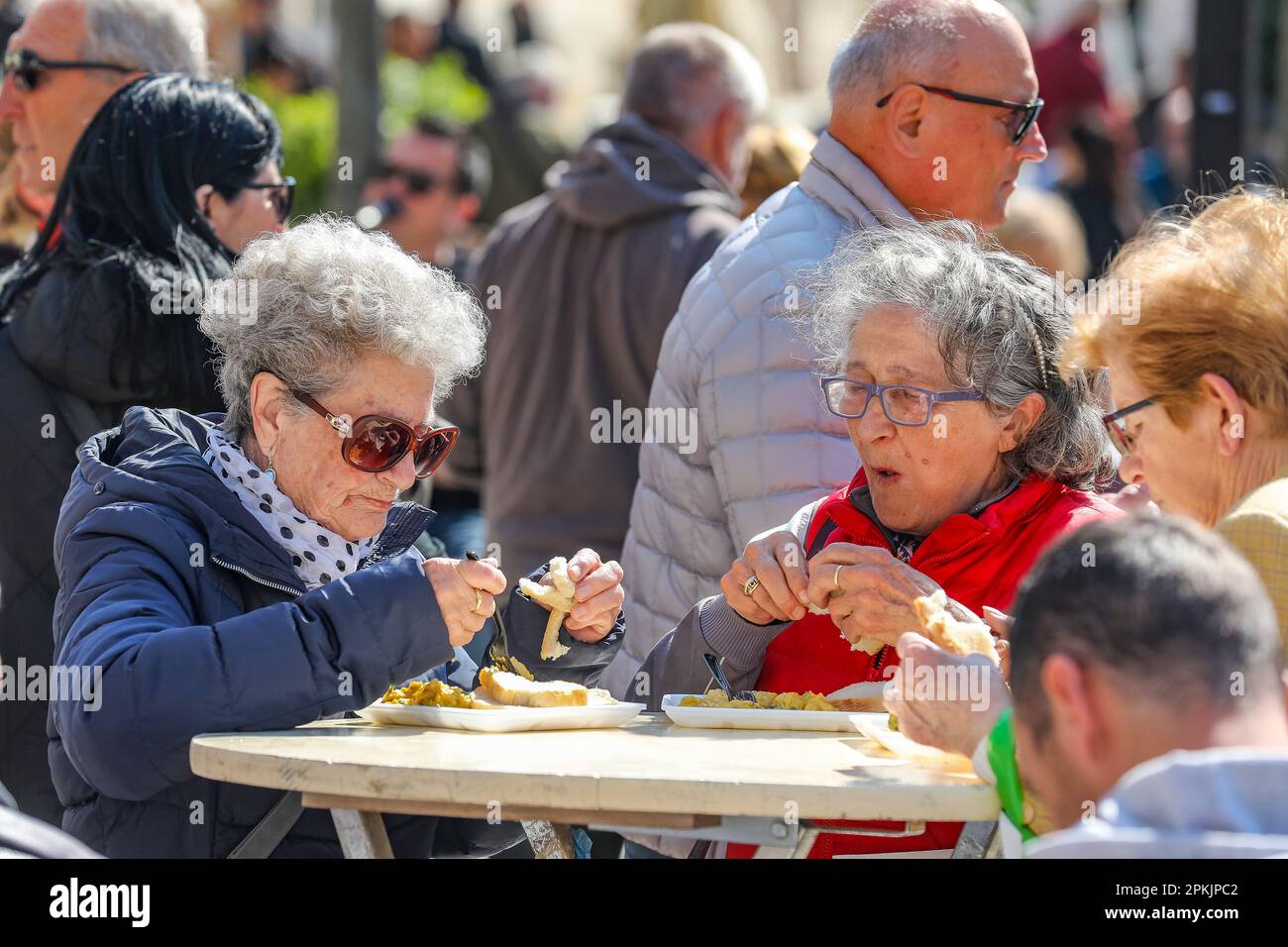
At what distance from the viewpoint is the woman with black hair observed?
3.73 m

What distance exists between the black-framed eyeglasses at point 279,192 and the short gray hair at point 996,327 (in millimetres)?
1514

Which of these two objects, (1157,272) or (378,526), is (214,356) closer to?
(378,526)

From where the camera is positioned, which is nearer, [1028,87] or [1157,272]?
[1157,272]

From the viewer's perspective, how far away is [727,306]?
3.94m

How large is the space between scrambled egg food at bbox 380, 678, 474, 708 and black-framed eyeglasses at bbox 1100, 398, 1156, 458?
1.24 m

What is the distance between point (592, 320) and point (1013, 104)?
1.82 meters

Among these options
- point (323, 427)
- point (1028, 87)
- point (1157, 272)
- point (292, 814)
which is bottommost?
point (292, 814)

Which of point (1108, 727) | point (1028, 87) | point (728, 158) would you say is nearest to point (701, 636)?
point (1108, 727)

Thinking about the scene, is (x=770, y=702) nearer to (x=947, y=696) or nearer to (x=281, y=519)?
(x=947, y=696)

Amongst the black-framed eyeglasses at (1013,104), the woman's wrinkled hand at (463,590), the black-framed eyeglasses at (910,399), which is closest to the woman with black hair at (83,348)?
the woman's wrinkled hand at (463,590)

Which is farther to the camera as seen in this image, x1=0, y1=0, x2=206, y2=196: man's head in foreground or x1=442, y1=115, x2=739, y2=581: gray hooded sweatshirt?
x1=442, y1=115, x2=739, y2=581: gray hooded sweatshirt

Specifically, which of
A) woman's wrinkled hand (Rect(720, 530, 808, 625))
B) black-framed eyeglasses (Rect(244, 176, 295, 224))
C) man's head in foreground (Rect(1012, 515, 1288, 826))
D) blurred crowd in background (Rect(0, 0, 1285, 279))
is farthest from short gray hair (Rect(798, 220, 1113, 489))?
blurred crowd in background (Rect(0, 0, 1285, 279))

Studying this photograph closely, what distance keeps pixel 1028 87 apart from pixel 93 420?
93.3 inches

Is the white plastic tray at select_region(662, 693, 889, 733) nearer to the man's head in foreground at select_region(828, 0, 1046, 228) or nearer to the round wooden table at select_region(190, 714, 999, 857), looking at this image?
the round wooden table at select_region(190, 714, 999, 857)
